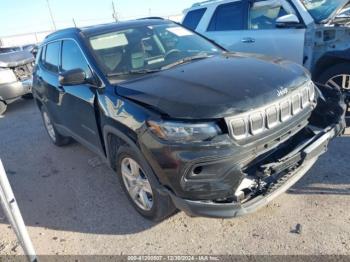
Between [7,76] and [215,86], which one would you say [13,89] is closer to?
[7,76]

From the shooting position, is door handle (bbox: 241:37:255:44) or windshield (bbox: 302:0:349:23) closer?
windshield (bbox: 302:0:349:23)

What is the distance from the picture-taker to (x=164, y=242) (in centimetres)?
303

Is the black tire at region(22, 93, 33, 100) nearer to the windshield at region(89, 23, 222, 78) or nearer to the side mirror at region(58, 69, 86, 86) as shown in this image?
the windshield at region(89, 23, 222, 78)

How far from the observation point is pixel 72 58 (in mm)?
3980

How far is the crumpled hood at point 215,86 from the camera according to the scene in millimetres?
2545

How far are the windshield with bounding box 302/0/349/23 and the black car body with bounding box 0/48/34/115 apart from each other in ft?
21.6

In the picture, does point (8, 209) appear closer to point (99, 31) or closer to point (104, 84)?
point (104, 84)

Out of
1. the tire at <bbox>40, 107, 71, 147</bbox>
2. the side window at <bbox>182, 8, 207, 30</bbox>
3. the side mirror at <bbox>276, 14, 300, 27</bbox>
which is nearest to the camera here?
the side mirror at <bbox>276, 14, 300, 27</bbox>

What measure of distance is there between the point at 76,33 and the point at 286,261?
10.4 feet

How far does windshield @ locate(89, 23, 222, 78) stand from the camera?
352cm

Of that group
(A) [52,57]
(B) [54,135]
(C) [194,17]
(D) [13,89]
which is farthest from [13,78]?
(C) [194,17]

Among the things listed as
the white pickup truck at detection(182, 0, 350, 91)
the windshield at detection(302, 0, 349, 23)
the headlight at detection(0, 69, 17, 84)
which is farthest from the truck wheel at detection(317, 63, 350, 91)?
the headlight at detection(0, 69, 17, 84)

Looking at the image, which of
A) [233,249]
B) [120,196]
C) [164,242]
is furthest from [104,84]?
[233,249]

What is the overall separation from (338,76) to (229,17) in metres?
2.40
